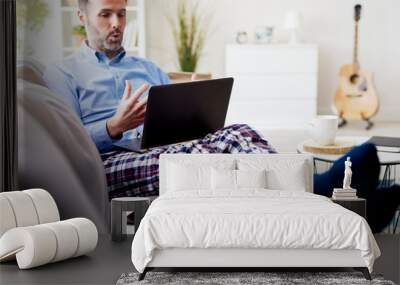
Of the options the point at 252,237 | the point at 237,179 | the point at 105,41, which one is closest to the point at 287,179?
the point at 237,179

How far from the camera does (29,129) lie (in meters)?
6.97

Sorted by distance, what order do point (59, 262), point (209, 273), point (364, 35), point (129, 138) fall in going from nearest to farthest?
point (209, 273), point (59, 262), point (129, 138), point (364, 35)

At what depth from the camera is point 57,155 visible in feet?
22.7

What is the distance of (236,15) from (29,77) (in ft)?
7.10

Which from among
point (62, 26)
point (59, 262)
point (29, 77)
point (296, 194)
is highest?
point (62, 26)

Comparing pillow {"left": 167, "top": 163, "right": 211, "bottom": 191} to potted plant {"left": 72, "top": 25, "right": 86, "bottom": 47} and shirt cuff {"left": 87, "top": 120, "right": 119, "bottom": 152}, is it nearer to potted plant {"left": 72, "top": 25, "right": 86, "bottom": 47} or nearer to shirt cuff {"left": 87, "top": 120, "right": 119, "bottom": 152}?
shirt cuff {"left": 87, "top": 120, "right": 119, "bottom": 152}

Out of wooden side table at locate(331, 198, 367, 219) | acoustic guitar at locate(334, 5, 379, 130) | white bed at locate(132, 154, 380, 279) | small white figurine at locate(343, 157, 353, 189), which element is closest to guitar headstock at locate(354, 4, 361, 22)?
acoustic guitar at locate(334, 5, 379, 130)

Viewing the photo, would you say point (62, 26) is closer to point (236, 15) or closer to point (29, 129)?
point (29, 129)

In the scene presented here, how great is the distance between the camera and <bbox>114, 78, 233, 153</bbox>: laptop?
6656mm

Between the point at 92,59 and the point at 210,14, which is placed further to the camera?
the point at 210,14

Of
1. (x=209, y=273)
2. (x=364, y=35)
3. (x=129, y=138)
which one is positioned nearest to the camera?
(x=209, y=273)

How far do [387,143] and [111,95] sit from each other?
2407 mm

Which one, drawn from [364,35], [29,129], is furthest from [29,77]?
[364,35]

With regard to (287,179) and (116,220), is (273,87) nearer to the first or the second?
(287,179)
